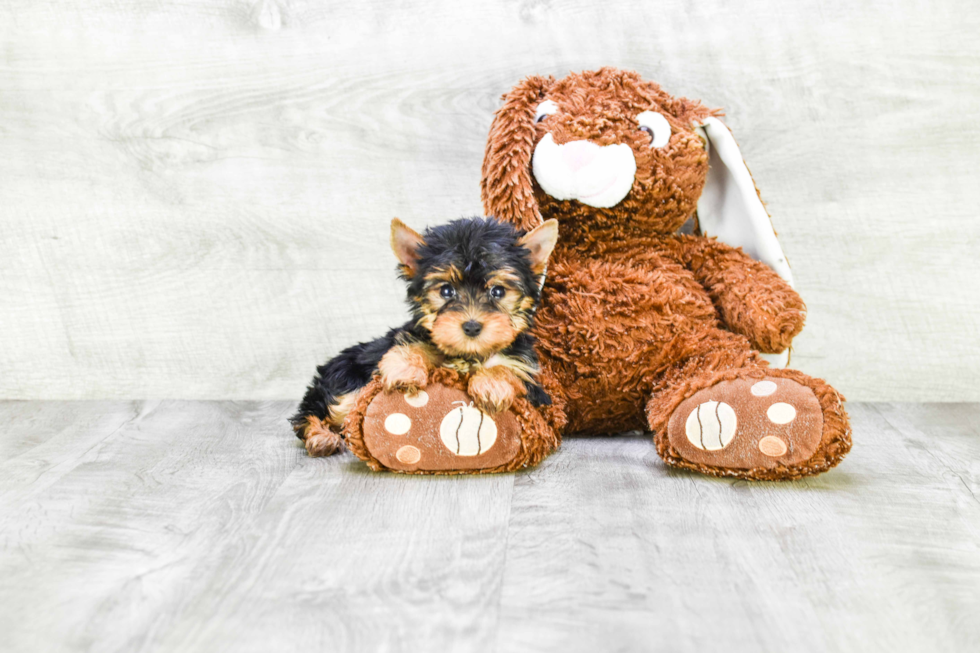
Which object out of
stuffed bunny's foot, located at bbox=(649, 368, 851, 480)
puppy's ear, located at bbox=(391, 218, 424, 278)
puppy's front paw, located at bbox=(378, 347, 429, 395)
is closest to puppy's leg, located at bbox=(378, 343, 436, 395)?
puppy's front paw, located at bbox=(378, 347, 429, 395)

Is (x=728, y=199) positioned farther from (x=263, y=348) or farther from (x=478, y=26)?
(x=263, y=348)

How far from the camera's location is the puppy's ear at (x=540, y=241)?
115 centimetres

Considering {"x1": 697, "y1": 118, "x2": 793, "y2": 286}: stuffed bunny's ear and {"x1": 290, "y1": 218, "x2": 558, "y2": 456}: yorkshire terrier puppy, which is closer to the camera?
{"x1": 290, "y1": 218, "x2": 558, "y2": 456}: yorkshire terrier puppy

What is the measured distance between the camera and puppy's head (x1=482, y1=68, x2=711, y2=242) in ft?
4.17

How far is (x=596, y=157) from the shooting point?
1259 mm

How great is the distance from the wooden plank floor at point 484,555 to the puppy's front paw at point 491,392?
0.11m

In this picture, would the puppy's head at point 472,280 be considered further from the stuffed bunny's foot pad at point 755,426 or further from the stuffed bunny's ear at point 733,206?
the stuffed bunny's ear at point 733,206

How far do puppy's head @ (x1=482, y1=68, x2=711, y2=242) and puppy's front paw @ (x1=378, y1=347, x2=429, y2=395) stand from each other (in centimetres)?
29

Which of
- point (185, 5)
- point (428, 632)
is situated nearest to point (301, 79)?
point (185, 5)

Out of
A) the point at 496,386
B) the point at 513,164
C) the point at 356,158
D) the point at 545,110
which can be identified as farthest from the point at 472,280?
the point at 356,158

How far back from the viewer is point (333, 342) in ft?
5.80

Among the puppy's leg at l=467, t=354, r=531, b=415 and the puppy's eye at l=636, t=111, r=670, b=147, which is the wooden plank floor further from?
the puppy's eye at l=636, t=111, r=670, b=147

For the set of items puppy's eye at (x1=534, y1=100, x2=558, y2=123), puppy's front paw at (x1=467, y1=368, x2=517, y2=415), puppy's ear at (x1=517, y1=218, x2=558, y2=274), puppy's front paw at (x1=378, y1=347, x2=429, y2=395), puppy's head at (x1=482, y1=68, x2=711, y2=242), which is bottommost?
puppy's front paw at (x1=467, y1=368, x2=517, y2=415)

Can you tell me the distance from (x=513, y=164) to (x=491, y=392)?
1.27 ft
